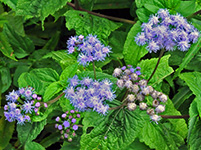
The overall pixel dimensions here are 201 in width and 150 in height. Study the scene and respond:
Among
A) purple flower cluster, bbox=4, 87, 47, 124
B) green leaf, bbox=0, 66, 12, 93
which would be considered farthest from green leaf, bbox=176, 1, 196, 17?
green leaf, bbox=0, 66, 12, 93

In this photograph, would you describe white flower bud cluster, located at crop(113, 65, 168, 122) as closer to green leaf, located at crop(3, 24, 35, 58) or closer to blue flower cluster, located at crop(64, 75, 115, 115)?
blue flower cluster, located at crop(64, 75, 115, 115)

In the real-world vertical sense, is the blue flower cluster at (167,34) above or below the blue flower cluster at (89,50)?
above

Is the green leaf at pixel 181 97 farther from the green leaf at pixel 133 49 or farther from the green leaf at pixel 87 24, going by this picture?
the green leaf at pixel 87 24

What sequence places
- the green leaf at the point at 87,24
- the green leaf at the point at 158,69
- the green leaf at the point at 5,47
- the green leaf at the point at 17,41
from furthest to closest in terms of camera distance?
the green leaf at the point at 17,41
the green leaf at the point at 5,47
the green leaf at the point at 87,24
the green leaf at the point at 158,69

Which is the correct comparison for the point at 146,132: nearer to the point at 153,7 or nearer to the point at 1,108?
the point at 153,7

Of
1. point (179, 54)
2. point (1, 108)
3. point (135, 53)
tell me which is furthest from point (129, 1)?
point (1, 108)

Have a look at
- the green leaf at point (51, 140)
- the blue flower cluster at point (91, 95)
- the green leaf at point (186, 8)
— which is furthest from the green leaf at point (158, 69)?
the green leaf at point (51, 140)

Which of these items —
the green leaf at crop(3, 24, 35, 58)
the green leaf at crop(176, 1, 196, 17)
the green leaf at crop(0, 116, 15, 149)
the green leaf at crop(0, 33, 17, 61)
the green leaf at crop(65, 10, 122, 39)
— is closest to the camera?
the green leaf at crop(176, 1, 196, 17)
